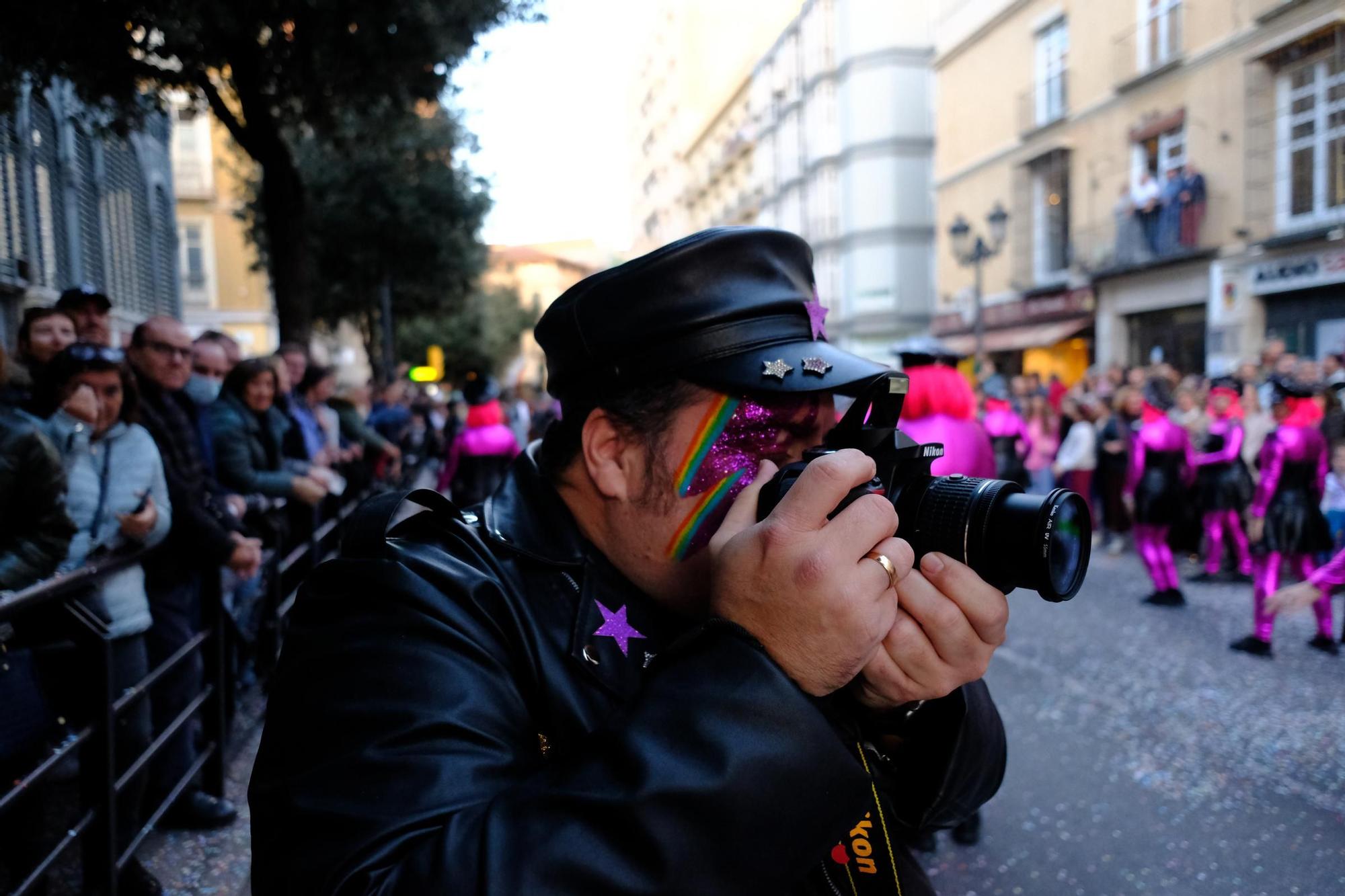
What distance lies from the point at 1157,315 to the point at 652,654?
1854 cm

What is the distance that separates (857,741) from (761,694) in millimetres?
263

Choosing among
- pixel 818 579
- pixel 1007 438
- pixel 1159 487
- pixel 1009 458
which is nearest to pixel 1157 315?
pixel 1007 438

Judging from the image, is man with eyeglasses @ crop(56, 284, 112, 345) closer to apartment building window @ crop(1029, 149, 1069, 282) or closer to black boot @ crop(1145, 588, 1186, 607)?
black boot @ crop(1145, 588, 1186, 607)

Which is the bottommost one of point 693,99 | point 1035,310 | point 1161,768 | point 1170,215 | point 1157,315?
point 1161,768

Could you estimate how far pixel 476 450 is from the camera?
9250 mm

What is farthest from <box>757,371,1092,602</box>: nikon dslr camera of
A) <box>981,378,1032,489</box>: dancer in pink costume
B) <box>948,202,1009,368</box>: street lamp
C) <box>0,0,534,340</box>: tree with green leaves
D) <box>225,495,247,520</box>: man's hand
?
<box>948,202,1009,368</box>: street lamp

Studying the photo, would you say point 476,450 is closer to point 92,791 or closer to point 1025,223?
point 92,791

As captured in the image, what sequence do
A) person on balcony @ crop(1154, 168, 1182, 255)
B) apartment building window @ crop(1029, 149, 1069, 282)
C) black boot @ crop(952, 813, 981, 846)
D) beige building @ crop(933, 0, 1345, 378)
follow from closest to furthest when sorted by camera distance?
black boot @ crop(952, 813, 981, 846), beige building @ crop(933, 0, 1345, 378), person on balcony @ crop(1154, 168, 1182, 255), apartment building window @ crop(1029, 149, 1069, 282)

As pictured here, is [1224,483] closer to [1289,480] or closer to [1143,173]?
[1289,480]

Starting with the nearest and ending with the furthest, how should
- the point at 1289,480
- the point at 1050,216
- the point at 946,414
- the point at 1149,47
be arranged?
the point at 946,414 → the point at 1289,480 → the point at 1149,47 → the point at 1050,216

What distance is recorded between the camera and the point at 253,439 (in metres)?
4.94

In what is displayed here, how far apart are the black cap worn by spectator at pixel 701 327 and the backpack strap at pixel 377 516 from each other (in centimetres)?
24

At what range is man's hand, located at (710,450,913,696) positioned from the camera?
0.84m

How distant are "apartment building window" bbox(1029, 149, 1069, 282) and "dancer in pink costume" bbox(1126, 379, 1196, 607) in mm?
12695
